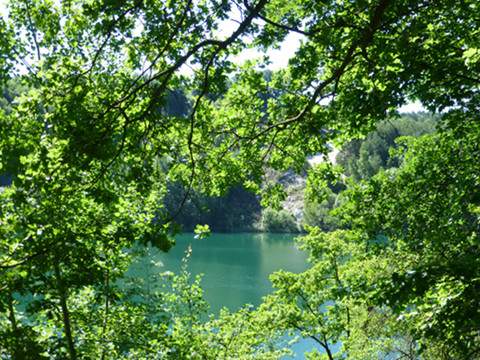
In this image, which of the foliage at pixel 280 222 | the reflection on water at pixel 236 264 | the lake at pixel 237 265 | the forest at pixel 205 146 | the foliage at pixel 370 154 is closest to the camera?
the forest at pixel 205 146

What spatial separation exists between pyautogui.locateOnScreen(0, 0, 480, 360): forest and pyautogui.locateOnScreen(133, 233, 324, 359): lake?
15.7 metres

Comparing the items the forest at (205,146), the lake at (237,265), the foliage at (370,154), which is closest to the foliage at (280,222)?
the lake at (237,265)

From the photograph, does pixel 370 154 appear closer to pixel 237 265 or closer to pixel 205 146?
pixel 237 265

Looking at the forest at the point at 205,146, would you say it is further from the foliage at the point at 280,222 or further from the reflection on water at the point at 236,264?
the foliage at the point at 280,222

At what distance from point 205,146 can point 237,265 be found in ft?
163

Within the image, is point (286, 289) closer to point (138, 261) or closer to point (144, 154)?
point (138, 261)

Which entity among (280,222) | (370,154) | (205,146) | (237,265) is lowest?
(237,265)

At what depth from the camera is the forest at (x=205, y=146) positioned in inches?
161

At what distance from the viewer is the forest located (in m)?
4.08

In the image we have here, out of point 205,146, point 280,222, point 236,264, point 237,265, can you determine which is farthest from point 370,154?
point 205,146

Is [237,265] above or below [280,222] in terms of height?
below

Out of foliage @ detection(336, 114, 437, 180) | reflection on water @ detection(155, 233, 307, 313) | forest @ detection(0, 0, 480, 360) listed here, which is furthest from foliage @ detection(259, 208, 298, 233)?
forest @ detection(0, 0, 480, 360)

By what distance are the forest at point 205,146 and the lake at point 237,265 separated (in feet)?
51.6

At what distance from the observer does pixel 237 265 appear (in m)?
55.2
